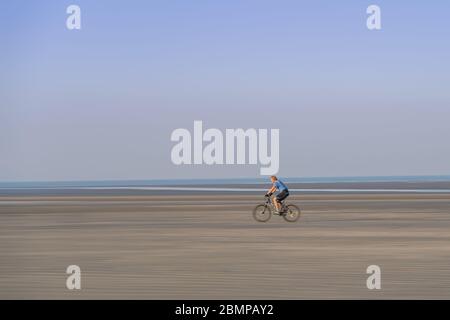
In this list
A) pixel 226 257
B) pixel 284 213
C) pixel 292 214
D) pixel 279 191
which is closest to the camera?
pixel 226 257

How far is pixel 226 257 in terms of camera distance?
19.0 meters

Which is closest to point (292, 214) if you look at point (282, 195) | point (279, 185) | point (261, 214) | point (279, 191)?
point (261, 214)

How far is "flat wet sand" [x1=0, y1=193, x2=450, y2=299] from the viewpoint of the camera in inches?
547

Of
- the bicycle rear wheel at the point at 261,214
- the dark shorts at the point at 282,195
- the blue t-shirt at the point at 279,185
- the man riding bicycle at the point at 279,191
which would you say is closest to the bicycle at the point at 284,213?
the bicycle rear wheel at the point at 261,214

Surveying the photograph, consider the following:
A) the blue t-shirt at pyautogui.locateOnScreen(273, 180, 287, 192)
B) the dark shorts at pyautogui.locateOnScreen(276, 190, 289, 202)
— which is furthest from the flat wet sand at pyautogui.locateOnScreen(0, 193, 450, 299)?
the blue t-shirt at pyautogui.locateOnScreen(273, 180, 287, 192)

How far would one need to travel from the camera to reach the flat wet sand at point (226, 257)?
45.6 feet

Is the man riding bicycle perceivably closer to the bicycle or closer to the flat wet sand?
the bicycle

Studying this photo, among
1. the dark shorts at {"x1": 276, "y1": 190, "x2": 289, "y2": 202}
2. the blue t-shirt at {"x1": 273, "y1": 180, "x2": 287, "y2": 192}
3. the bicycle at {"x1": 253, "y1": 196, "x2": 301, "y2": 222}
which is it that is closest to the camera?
the blue t-shirt at {"x1": 273, "y1": 180, "x2": 287, "y2": 192}

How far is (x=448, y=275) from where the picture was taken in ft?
52.1

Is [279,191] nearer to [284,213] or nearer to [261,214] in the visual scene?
[284,213]
